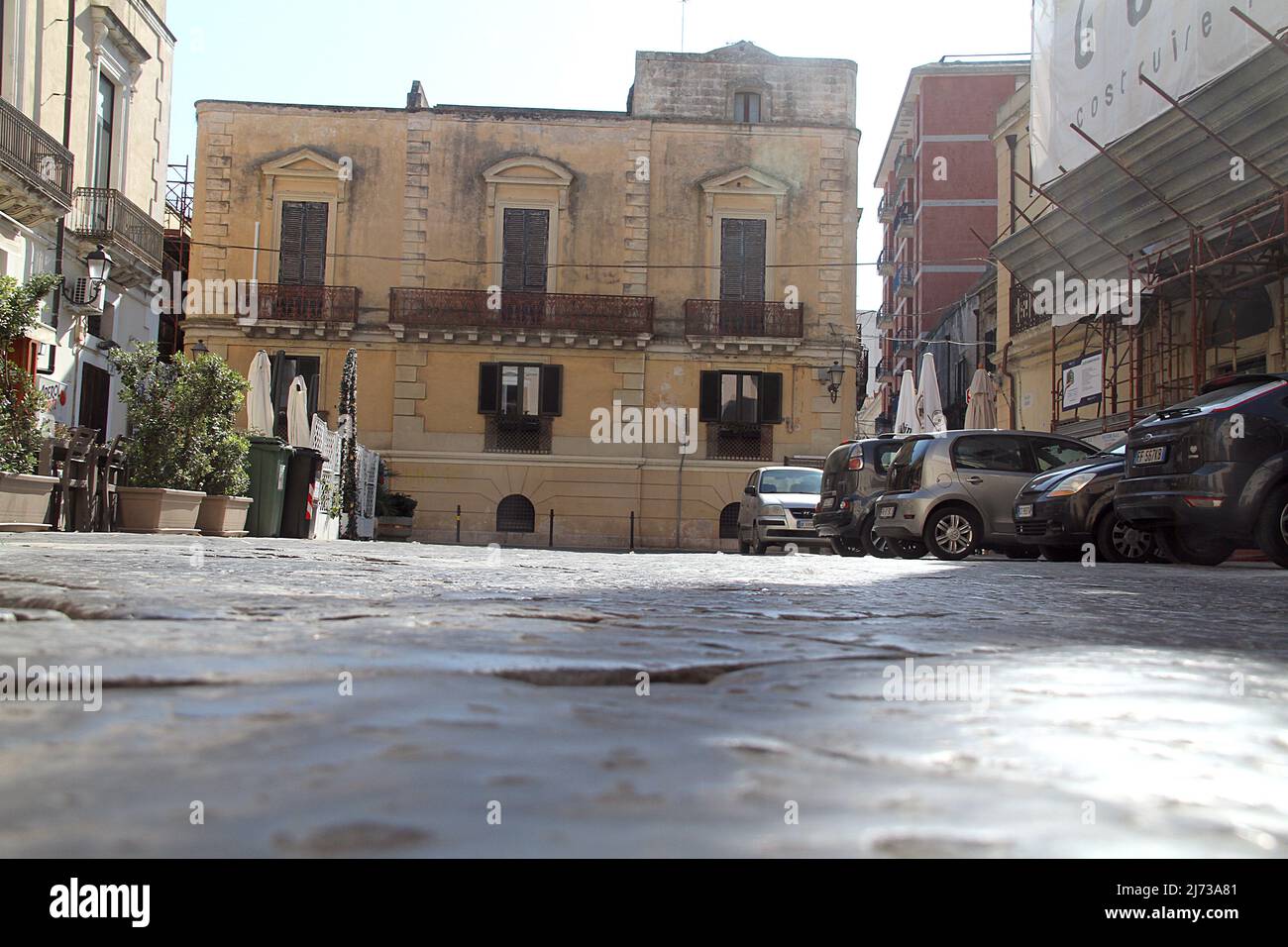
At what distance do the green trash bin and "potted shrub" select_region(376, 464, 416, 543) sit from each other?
6.71 m

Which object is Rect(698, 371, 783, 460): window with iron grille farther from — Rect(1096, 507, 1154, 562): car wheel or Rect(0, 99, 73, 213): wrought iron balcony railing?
Rect(1096, 507, 1154, 562): car wheel

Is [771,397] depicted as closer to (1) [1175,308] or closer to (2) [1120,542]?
(1) [1175,308]

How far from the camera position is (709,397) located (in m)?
27.2

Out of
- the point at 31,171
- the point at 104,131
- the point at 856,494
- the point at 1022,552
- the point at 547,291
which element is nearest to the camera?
the point at 1022,552

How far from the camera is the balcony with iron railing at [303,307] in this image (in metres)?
26.9

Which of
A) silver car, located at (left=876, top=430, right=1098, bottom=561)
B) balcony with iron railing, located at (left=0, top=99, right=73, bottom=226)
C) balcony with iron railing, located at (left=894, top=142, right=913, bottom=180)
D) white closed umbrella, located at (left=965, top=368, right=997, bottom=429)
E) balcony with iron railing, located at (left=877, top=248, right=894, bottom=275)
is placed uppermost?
A: balcony with iron railing, located at (left=894, top=142, right=913, bottom=180)

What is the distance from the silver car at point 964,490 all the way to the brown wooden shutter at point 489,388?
15734 mm

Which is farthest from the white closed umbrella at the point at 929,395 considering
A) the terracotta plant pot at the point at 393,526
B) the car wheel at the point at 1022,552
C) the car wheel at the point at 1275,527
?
the car wheel at the point at 1275,527

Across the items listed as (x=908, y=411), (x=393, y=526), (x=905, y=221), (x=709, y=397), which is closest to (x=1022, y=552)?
(x=908, y=411)

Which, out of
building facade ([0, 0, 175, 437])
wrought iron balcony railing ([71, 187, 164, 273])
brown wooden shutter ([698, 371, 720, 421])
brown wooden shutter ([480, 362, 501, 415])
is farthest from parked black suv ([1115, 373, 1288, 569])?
brown wooden shutter ([480, 362, 501, 415])

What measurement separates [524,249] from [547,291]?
47.1 inches

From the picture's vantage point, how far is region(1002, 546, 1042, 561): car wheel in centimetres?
1268

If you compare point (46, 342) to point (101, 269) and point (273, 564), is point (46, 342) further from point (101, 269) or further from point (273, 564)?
→ point (273, 564)
